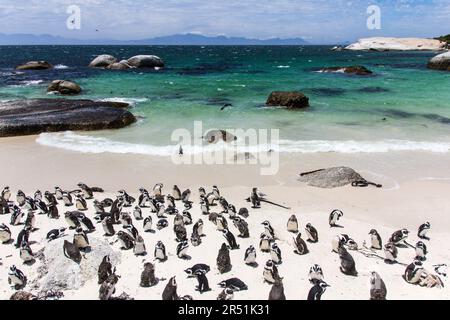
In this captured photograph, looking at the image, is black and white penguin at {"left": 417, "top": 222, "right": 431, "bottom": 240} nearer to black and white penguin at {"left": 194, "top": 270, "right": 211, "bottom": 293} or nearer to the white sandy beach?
the white sandy beach

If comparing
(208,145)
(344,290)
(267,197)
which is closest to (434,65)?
(208,145)

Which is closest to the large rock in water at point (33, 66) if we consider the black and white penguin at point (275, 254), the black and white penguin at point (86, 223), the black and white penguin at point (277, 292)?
the black and white penguin at point (86, 223)

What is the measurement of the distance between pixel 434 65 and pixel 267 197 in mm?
58942

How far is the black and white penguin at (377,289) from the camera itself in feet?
25.6

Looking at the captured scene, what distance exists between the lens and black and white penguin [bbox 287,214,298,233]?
10672mm

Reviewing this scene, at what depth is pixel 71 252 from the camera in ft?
28.7

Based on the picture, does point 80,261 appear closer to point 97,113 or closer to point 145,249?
point 145,249

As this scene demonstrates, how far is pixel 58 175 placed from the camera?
1534cm

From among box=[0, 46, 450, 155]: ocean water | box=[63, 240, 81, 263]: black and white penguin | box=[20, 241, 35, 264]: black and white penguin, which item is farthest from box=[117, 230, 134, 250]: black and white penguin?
box=[0, 46, 450, 155]: ocean water

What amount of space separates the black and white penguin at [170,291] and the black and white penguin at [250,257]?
73.8 inches

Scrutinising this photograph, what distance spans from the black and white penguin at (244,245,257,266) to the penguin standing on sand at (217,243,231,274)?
412mm

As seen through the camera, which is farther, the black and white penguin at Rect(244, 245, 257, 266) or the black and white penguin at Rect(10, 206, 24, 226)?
the black and white penguin at Rect(10, 206, 24, 226)

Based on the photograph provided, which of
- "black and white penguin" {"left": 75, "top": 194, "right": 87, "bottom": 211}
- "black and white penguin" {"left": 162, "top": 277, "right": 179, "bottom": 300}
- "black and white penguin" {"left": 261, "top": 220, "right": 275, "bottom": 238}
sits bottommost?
"black and white penguin" {"left": 162, "top": 277, "right": 179, "bottom": 300}

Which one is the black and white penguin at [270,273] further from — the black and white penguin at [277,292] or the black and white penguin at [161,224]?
the black and white penguin at [161,224]
